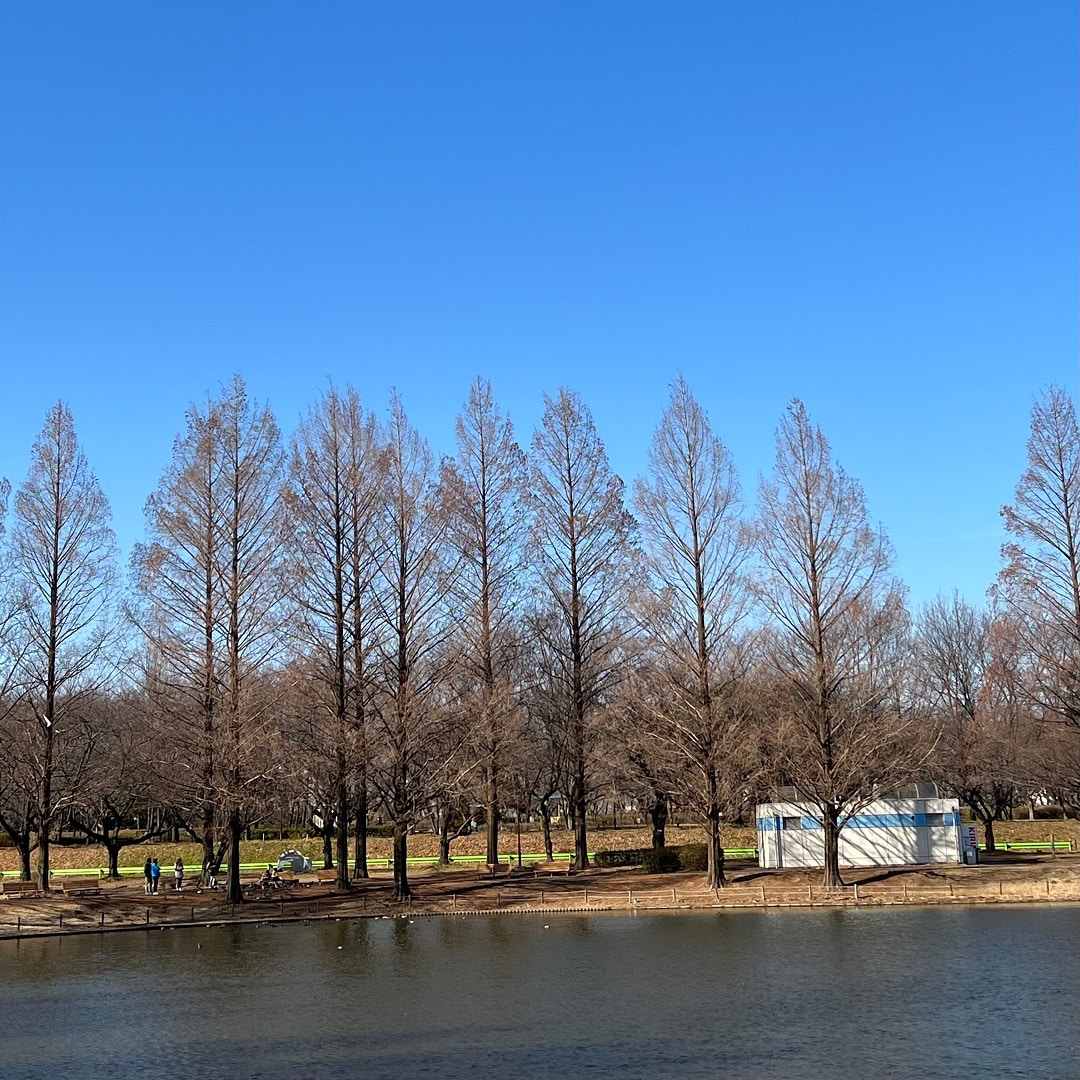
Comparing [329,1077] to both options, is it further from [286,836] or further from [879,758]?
[286,836]

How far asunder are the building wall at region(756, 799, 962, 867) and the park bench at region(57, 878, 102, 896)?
978 inches

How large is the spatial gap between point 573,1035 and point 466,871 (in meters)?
30.3

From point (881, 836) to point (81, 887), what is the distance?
103 feet

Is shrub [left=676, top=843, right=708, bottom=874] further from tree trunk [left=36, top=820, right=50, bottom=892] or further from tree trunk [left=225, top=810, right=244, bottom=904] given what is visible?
tree trunk [left=36, top=820, right=50, bottom=892]

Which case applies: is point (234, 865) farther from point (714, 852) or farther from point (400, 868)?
point (714, 852)

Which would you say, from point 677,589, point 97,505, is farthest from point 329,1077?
point 97,505

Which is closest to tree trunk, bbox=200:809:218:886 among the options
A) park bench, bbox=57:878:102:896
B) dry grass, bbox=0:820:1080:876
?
park bench, bbox=57:878:102:896

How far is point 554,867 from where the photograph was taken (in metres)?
48.9

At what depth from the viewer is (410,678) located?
39.5 meters

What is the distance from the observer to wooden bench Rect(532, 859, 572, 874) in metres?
45.1

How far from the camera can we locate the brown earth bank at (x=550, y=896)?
1369 inches

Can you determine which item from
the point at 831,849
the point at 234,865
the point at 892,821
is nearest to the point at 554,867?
the point at 892,821

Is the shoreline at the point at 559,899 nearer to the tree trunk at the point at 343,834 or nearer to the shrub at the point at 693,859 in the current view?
the tree trunk at the point at 343,834

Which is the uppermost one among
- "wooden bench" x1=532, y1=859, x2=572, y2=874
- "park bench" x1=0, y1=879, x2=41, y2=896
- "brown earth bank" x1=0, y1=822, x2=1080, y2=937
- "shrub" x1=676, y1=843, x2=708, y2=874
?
"park bench" x1=0, y1=879, x2=41, y2=896
